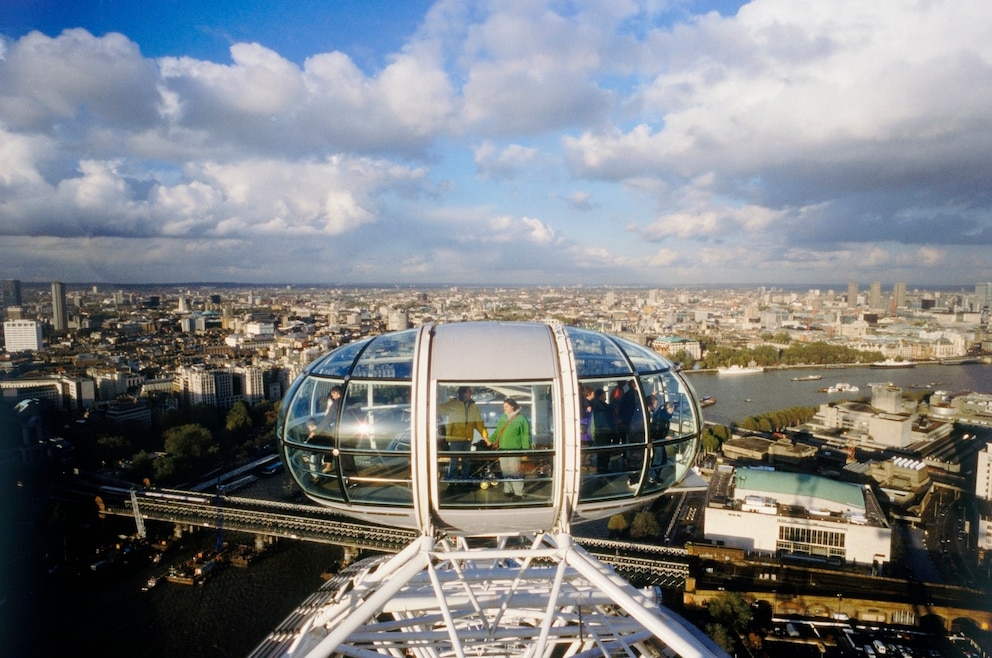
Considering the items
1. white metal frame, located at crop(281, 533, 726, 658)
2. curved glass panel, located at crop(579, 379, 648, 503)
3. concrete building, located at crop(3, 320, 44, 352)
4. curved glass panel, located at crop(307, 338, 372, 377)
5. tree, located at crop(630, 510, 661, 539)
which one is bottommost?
tree, located at crop(630, 510, 661, 539)

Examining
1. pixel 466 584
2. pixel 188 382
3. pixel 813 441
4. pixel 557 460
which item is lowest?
pixel 813 441

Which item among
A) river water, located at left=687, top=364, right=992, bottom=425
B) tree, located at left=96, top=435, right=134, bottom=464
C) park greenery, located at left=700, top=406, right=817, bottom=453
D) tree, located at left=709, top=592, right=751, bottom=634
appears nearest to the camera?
tree, located at left=709, top=592, right=751, bottom=634

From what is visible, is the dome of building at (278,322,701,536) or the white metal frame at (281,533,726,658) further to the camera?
the dome of building at (278,322,701,536)

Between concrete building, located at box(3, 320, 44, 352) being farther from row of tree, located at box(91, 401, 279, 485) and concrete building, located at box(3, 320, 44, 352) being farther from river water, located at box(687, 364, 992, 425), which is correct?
river water, located at box(687, 364, 992, 425)

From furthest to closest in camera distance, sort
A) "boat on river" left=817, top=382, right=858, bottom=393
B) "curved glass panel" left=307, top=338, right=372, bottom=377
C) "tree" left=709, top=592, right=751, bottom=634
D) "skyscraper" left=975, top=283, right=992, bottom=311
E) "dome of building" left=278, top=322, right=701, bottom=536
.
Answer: "skyscraper" left=975, top=283, right=992, bottom=311 → "boat on river" left=817, top=382, right=858, bottom=393 → "tree" left=709, top=592, right=751, bottom=634 → "curved glass panel" left=307, top=338, right=372, bottom=377 → "dome of building" left=278, top=322, right=701, bottom=536

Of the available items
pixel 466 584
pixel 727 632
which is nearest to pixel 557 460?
pixel 466 584

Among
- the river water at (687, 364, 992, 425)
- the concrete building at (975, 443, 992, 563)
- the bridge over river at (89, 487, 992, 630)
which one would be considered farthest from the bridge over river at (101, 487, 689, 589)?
the river water at (687, 364, 992, 425)

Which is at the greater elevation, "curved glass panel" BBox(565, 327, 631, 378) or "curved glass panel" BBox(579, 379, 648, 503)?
"curved glass panel" BBox(565, 327, 631, 378)

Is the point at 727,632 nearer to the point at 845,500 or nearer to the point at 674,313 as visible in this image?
the point at 845,500

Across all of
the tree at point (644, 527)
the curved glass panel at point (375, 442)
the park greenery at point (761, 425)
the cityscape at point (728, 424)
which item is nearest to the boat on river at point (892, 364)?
the cityscape at point (728, 424)
